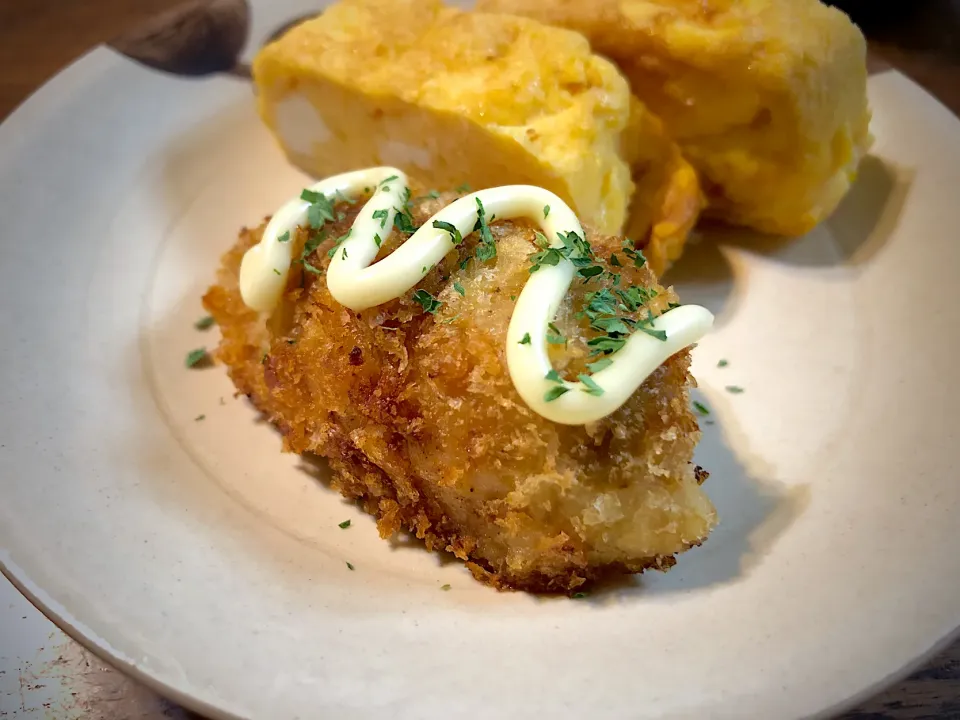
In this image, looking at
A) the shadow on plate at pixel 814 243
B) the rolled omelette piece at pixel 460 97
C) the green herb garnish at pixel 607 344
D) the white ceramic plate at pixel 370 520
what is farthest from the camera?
the shadow on plate at pixel 814 243

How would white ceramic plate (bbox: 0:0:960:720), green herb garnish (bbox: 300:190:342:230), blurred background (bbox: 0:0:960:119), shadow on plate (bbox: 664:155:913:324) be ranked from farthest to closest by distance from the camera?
blurred background (bbox: 0:0:960:119)
shadow on plate (bbox: 664:155:913:324)
green herb garnish (bbox: 300:190:342:230)
white ceramic plate (bbox: 0:0:960:720)

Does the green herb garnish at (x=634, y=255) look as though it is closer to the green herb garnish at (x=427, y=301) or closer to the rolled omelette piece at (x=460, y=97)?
the rolled omelette piece at (x=460, y=97)

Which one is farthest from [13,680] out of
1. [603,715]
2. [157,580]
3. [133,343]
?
[603,715]

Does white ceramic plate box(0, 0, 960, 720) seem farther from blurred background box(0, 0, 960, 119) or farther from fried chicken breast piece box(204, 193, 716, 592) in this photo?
blurred background box(0, 0, 960, 119)

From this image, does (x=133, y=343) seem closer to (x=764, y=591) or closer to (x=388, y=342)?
(x=388, y=342)

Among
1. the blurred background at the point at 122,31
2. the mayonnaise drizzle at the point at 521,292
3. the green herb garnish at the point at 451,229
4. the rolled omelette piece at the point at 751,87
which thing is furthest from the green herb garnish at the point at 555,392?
the blurred background at the point at 122,31

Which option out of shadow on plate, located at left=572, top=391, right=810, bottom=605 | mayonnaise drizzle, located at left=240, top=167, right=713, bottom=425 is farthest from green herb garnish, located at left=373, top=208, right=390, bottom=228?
shadow on plate, located at left=572, top=391, right=810, bottom=605
